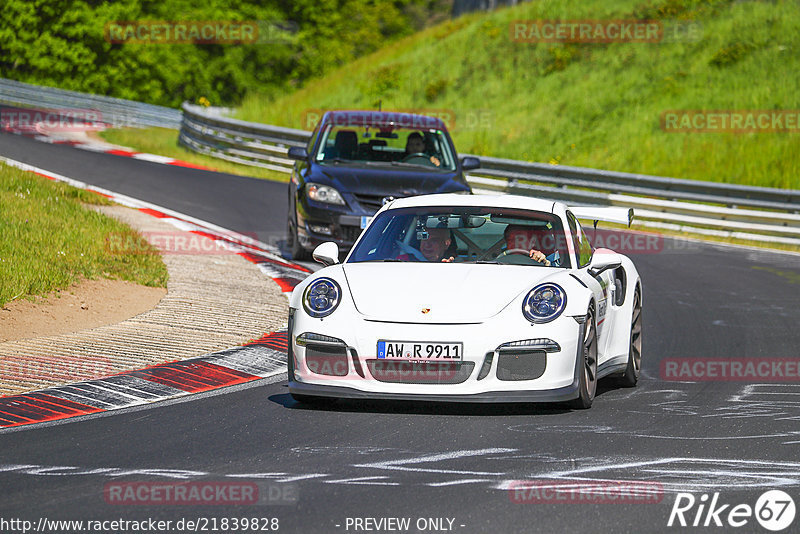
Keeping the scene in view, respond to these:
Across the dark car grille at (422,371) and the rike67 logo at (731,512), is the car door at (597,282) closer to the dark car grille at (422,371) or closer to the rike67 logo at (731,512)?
the dark car grille at (422,371)

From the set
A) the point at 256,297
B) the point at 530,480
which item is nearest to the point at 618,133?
the point at 256,297

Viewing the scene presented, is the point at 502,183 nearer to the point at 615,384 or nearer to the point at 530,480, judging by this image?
the point at 615,384

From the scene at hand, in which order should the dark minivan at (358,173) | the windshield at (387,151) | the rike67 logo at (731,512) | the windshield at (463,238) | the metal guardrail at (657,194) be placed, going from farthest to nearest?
the metal guardrail at (657,194), the windshield at (387,151), the dark minivan at (358,173), the windshield at (463,238), the rike67 logo at (731,512)

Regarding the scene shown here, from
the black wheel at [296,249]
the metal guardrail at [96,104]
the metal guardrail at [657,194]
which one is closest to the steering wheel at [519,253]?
the black wheel at [296,249]

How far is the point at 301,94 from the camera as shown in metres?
41.7

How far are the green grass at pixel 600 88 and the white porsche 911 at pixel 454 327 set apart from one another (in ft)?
65.2

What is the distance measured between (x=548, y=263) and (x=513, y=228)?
52cm

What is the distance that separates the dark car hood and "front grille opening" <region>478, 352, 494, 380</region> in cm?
680

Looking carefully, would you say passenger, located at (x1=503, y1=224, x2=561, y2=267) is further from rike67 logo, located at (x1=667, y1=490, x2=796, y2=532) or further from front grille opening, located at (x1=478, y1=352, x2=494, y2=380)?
rike67 logo, located at (x1=667, y1=490, x2=796, y2=532)

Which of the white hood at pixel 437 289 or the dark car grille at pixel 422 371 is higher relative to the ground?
the white hood at pixel 437 289

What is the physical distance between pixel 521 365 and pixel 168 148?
81.9ft

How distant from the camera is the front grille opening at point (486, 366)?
7.42 meters

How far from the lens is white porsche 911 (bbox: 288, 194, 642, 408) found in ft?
24.3

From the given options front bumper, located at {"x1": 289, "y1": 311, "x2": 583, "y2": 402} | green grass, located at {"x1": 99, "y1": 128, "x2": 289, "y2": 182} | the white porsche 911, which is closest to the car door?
the white porsche 911
